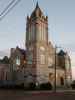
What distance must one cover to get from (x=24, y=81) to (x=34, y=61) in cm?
719

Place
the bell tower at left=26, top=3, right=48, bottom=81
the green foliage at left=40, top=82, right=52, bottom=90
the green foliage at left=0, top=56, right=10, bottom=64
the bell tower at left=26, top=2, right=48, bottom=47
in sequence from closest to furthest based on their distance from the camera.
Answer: the green foliage at left=40, top=82, right=52, bottom=90 < the bell tower at left=26, top=3, right=48, bottom=81 < the bell tower at left=26, top=2, right=48, bottom=47 < the green foliage at left=0, top=56, right=10, bottom=64

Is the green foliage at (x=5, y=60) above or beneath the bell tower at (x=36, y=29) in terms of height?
beneath

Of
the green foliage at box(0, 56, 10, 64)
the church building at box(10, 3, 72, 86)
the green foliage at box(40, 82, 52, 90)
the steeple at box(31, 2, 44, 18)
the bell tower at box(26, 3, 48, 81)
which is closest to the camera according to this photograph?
the green foliage at box(40, 82, 52, 90)

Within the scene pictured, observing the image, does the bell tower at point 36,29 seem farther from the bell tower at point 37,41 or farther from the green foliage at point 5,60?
the green foliage at point 5,60

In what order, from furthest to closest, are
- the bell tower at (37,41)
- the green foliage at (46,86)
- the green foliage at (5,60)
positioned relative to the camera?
1. the green foliage at (5,60)
2. the bell tower at (37,41)
3. the green foliage at (46,86)

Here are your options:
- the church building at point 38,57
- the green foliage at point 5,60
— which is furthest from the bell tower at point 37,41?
the green foliage at point 5,60

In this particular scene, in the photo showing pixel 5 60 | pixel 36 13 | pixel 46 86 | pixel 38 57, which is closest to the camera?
pixel 46 86

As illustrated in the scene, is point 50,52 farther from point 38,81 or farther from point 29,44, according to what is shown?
point 38,81

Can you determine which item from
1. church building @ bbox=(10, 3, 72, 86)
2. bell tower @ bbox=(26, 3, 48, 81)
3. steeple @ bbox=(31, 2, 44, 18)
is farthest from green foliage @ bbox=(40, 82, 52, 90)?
steeple @ bbox=(31, 2, 44, 18)

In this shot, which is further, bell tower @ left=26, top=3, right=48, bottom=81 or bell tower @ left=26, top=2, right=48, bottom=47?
bell tower @ left=26, top=2, right=48, bottom=47

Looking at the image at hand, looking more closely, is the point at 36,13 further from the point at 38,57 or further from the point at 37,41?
the point at 38,57

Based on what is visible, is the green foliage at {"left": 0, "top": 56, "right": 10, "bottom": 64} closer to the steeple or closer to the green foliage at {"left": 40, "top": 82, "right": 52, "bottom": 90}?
the steeple

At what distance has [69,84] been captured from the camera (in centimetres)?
9100

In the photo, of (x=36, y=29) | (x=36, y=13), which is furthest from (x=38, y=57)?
(x=36, y=13)
